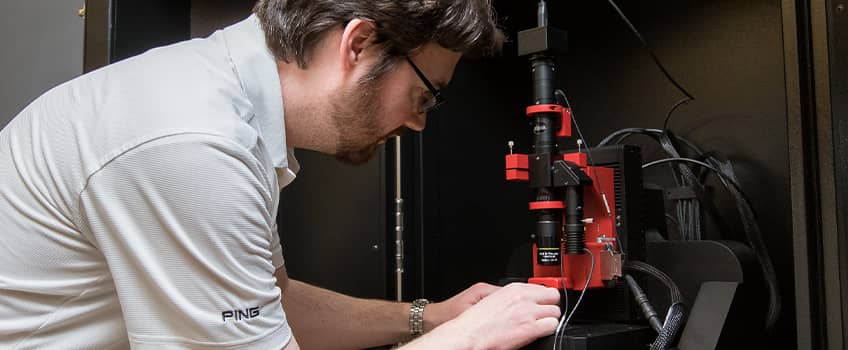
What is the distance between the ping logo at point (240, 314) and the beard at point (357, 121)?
277 millimetres

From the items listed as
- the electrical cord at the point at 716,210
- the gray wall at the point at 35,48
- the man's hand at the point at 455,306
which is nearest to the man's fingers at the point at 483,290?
the man's hand at the point at 455,306

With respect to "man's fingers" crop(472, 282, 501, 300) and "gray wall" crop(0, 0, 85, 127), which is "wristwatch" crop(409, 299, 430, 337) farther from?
"gray wall" crop(0, 0, 85, 127)

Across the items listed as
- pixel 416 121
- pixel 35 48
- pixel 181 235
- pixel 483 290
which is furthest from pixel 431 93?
pixel 35 48

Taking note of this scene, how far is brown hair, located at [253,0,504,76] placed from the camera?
0.87m

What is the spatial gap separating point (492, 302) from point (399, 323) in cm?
28

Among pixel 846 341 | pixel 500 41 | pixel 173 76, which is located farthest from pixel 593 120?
pixel 173 76

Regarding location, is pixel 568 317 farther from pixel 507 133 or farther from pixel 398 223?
pixel 507 133

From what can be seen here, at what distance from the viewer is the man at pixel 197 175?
2.22 feet

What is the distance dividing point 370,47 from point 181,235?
340 mm

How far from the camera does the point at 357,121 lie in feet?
3.07

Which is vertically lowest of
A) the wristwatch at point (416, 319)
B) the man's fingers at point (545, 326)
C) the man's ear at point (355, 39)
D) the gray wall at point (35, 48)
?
the wristwatch at point (416, 319)

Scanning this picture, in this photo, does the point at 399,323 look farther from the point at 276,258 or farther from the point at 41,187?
the point at 41,187

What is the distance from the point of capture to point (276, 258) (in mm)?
1071

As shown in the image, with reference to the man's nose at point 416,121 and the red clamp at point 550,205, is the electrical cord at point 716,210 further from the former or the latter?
the man's nose at point 416,121
